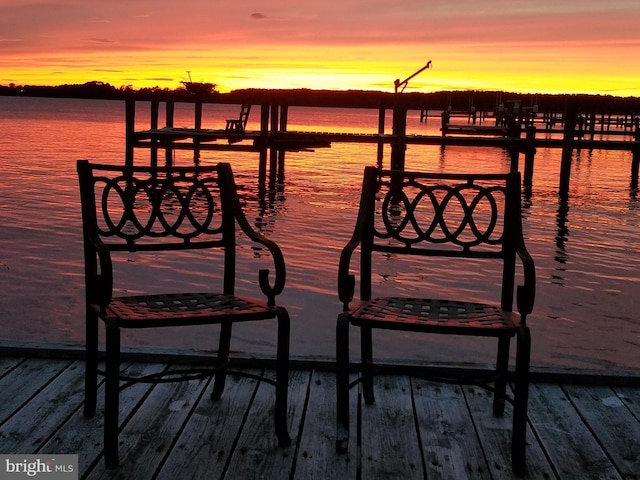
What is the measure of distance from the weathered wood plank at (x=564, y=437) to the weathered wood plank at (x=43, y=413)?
190 centimetres

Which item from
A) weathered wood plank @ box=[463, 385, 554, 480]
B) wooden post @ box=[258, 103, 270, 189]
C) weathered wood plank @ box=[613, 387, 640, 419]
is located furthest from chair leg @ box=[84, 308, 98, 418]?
wooden post @ box=[258, 103, 270, 189]

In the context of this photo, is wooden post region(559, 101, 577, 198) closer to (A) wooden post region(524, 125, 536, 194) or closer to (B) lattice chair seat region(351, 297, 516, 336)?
(A) wooden post region(524, 125, 536, 194)

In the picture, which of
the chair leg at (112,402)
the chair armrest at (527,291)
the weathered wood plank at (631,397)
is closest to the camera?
the chair leg at (112,402)

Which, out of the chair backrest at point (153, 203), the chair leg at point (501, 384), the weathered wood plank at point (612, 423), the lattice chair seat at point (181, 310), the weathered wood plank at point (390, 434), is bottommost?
the weathered wood plank at point (390, 434)

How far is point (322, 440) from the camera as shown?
135 inches

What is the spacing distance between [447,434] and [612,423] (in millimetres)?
710

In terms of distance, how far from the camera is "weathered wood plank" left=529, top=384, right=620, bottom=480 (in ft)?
10.6

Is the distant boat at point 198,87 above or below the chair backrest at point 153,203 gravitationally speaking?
above


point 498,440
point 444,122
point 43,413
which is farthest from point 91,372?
point 444,122

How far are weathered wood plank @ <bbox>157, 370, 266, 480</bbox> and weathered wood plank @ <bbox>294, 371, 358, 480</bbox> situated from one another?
0.27 metres

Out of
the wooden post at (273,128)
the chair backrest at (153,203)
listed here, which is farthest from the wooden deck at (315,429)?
the wooden post at (273,128)

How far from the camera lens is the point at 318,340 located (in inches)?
305

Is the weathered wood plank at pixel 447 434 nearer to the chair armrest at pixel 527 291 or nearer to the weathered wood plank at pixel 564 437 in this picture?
the weathered wood plank at pixel 564 437

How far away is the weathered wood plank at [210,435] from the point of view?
3143 mm
